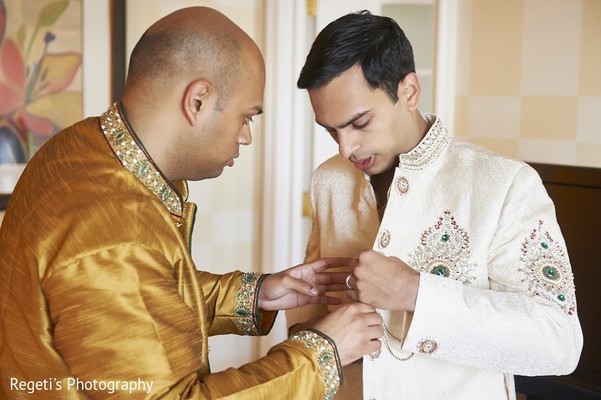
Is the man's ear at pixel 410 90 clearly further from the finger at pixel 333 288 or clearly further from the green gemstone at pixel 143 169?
the green gemstone at pixel 143 169

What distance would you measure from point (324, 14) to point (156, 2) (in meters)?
0.79

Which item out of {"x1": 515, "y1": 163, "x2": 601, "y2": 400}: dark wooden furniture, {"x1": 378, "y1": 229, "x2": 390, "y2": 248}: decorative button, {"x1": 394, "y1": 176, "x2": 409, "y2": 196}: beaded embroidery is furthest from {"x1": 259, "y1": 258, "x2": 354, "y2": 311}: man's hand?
{"x1": 515, "y1": 163, "x2": 601, "y2": 400}: dark wooden furniture

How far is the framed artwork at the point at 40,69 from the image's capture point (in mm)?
2975

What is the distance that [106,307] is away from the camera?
1164 millimetres

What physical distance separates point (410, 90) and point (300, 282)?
57cm

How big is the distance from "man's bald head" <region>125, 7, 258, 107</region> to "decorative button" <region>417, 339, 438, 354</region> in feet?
2.26

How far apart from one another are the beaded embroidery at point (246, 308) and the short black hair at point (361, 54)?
0.55m

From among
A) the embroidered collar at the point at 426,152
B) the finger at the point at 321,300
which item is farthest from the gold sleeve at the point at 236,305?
the embroidered collar at the point at 426,152

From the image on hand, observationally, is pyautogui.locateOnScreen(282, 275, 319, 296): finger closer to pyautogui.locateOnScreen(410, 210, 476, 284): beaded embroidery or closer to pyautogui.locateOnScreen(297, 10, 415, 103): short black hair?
pyautogui.locateOnScreen(410, 210, 476, 284): beaded embroidery

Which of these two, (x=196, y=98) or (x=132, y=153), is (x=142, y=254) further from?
(x=196, y=98)

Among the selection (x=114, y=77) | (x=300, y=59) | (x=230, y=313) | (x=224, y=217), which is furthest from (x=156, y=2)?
(x=230, y=313)

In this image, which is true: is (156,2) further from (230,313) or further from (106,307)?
(106,307)

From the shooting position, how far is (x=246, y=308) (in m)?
1.86

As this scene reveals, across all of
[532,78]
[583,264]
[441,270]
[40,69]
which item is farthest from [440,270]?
[40,69]
